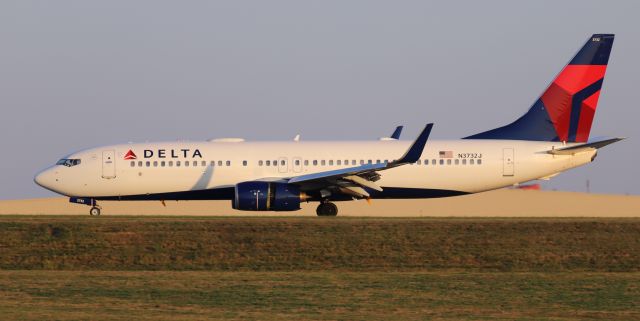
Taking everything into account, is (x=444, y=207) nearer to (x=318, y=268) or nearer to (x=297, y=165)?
(x=297, y=165)

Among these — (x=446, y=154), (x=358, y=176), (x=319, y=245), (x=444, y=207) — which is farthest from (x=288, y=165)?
(x=444, y=207)

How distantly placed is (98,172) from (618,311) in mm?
27143

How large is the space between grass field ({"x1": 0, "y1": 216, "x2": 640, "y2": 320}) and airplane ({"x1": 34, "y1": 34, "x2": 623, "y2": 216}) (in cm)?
787

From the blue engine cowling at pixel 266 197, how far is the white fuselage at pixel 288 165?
2.55m

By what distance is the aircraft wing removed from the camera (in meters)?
39.3

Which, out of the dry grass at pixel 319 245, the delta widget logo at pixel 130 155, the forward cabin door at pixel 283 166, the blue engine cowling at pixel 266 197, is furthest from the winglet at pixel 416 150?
the delta widget logo at pixel 130 155

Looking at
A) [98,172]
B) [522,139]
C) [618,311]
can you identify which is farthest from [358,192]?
[618,311]

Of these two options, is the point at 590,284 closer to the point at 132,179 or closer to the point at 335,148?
the point at 335,148

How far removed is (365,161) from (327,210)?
7.81ft

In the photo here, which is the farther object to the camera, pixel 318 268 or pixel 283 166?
pixel 283 166

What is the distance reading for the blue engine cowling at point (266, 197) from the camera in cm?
4038

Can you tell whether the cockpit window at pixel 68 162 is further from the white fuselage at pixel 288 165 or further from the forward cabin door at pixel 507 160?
the forward cabin door at pixel 507 160

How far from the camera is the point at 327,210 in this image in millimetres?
42719

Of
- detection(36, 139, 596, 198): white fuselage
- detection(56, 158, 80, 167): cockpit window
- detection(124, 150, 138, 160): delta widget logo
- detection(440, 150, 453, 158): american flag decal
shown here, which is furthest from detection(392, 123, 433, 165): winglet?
detection(56, 158, 80, 167): cockpit window
